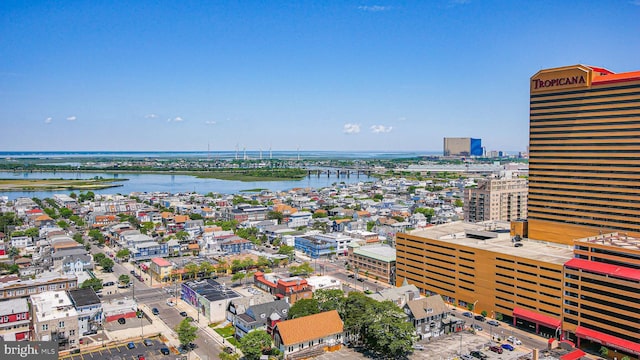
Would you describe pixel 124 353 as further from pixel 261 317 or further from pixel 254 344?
pixel 261 317

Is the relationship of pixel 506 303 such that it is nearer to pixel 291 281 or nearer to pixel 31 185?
pixel 291 281

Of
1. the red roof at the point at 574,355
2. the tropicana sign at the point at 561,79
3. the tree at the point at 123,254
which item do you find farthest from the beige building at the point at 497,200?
the tree at the point at 123,254

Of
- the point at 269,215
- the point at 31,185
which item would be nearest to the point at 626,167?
the point at 269,215

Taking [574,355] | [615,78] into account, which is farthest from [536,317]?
[615,78]

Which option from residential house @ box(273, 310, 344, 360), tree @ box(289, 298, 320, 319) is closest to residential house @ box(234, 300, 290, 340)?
tree @ box(289, 298, 320, 319)

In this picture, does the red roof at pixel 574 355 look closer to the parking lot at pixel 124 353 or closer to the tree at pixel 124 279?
the parking lot at pixel 124 353
